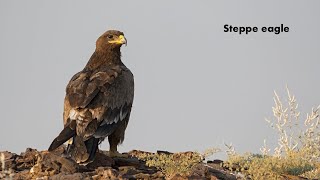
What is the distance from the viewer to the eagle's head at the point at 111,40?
1488 cm

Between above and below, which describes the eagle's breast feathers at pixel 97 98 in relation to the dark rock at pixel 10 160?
above

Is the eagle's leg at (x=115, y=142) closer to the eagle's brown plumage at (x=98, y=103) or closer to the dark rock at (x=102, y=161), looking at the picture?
the eagle's brown plumage at (x=98, y=103)

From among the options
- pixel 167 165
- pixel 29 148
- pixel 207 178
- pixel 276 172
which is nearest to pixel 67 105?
pixel 29 148

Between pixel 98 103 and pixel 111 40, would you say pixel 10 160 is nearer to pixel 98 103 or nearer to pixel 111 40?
pixel 98 103

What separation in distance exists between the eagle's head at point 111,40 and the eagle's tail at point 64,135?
106 inches

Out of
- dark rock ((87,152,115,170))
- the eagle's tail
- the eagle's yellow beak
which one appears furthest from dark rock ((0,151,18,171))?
the eagle's yellow beak

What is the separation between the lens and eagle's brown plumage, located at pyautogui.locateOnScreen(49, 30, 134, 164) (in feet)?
41.3

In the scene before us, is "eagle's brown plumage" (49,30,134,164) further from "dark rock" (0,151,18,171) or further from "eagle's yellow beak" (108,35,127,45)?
"dark rock" (0,151,18,171)

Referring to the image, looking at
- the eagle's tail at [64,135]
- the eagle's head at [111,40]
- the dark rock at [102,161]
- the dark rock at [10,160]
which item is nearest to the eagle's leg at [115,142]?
the dark rock at [102,161]

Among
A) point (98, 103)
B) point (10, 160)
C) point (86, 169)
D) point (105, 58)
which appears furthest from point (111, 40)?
point (86, 169)

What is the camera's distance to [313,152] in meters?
15.8

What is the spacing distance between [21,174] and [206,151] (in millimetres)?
3568

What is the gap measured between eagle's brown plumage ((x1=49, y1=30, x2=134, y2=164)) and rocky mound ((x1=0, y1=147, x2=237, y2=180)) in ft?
1.34

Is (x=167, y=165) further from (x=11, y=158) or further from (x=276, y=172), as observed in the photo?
(x=11, y=158)
